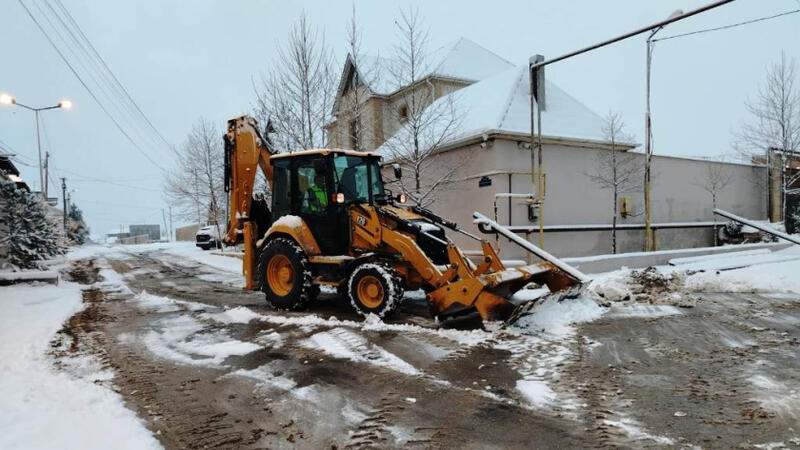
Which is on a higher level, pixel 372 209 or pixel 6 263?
pixel 372 209

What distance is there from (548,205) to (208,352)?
1171 cm

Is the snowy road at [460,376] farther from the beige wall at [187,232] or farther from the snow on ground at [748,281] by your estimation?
the beige wall at [187,232]

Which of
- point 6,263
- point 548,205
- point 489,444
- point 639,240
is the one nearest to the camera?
point 489,444

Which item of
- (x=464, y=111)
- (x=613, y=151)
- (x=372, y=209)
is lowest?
(x=372, y=209)

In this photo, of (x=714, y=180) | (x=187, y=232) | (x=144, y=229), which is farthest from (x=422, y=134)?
(x=144, y=229)

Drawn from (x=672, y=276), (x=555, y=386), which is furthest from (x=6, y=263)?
(x=672, y=276)

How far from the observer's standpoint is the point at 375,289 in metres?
7.03

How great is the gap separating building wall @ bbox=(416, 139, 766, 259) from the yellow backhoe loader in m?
5.25

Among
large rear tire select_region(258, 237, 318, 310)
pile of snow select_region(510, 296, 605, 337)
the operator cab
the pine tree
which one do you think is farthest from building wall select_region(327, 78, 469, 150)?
pile of snow select_region(510, 296, 605, 337)

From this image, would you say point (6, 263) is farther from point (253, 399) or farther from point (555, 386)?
point (555, 386)

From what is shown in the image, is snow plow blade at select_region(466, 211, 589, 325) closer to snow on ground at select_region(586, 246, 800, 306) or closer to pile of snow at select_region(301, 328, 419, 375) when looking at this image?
snow on ground at select_region(586, 246, 800, 306)

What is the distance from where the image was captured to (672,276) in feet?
34.5

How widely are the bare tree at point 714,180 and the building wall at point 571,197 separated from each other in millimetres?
118

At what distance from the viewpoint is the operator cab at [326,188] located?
306 inches
